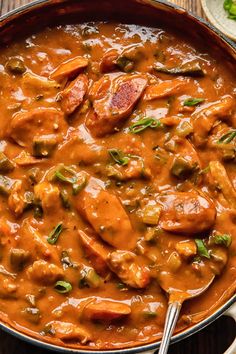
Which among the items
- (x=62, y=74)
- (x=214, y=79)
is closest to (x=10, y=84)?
(x=62, y=74)

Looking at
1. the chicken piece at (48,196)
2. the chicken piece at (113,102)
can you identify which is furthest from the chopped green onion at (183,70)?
the chicken piece at (48,196)

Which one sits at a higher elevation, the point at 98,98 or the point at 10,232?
the point at 98,98

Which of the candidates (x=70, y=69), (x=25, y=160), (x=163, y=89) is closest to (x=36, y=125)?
(x=25, y=160)

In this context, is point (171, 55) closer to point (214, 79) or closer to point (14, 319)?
point (214, 79)

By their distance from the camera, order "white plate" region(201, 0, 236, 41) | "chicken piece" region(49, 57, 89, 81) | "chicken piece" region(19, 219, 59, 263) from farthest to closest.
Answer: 1. "white plate" region(201, 0, 236, 41)
2. "chicken piece" region(49, 57, 89, 81)
3. "chicken piece" region(19, 219, 59, 263)

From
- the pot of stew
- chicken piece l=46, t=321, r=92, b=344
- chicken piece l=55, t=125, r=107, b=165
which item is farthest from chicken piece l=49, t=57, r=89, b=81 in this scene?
chicken piece l=46, t=321, r=92, b=344

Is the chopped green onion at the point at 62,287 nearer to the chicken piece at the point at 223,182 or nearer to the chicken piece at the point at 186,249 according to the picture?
the chicken piece at the point at 186,249

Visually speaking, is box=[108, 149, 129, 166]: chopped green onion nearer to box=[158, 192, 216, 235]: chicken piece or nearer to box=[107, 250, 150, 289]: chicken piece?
box=[158, 192, 216, 235]: chicken piece
